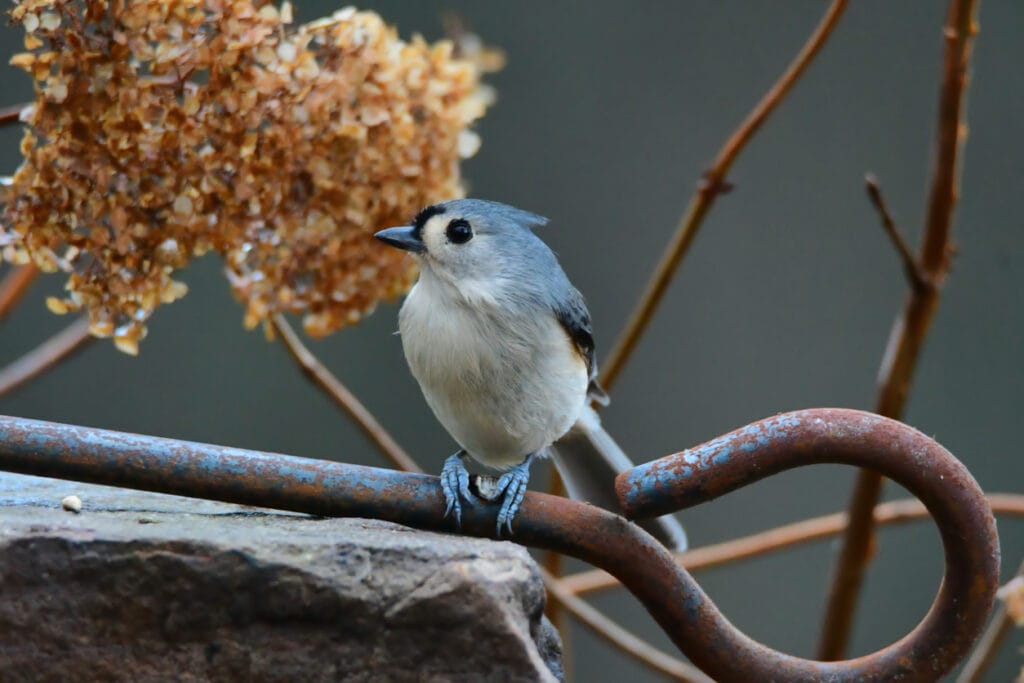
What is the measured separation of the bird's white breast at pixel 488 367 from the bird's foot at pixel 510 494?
0.14 meters

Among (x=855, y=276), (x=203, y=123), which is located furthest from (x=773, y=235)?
(x=203, y=123)

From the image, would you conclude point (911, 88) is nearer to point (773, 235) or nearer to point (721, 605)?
point (773, 235)

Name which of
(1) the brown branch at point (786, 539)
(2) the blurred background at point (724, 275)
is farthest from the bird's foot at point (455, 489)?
(2) the blurred background at point (724, 275)

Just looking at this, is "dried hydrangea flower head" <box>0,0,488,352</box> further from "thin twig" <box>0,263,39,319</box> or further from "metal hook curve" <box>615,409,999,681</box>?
"metal hook curve" <box>615,409,999,681</box>

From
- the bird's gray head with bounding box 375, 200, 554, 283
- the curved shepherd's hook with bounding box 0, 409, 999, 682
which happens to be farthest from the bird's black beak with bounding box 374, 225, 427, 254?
the curved shepherd's hook with bounding box 0, 409, 999, 682

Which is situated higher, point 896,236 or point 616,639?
point 896,236

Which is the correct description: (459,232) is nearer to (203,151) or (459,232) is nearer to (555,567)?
(203,151)

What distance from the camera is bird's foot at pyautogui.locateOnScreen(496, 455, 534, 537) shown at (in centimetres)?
103

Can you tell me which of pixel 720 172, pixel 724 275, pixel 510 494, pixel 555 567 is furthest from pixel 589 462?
pixel 724 275

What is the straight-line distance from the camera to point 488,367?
54.8 inches

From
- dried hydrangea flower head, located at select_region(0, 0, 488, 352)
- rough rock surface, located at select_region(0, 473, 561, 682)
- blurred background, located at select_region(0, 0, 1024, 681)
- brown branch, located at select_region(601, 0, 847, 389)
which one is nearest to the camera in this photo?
rough rock surface, located at select_region(0, 473, 561, 682)

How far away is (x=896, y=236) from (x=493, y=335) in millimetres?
467

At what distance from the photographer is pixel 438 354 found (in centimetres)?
139

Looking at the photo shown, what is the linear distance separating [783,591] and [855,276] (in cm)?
91
